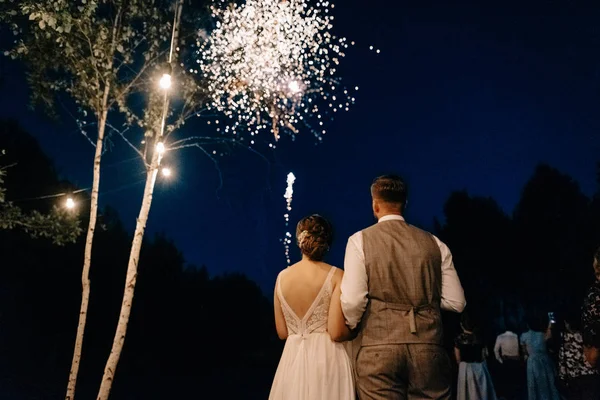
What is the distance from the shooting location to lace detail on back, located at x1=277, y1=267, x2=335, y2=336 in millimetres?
4176

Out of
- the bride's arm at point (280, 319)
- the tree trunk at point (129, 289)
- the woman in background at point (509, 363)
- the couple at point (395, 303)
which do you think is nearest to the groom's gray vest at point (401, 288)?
the couple at point (395, 303)

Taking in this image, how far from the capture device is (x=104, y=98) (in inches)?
421

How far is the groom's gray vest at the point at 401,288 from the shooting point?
10.2ft

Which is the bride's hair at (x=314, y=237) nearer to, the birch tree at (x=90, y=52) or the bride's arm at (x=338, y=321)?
the bride's arm at (x=338, y=321)

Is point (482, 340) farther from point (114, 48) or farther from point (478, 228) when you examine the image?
point (478, 228)

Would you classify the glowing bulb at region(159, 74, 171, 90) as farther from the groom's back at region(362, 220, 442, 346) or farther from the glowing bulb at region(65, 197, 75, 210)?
the groom's back at region(362, 220, 442, 346)

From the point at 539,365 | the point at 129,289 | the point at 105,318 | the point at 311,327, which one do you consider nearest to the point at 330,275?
the point at 311,327

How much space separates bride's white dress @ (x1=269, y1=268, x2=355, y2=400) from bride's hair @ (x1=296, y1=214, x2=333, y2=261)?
21 cm

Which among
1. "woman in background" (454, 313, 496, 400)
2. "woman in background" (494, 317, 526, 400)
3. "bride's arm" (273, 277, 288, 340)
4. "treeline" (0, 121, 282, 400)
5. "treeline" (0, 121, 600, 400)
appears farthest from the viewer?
"treeline" (0, 121, 600, 400)

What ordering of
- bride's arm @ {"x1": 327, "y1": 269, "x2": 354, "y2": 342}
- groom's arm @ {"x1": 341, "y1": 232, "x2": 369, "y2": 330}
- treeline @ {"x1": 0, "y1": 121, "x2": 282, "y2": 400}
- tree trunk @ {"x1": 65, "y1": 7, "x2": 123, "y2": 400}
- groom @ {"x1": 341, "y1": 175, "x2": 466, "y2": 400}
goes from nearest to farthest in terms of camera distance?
groom @ {"x1": 341, "y1": 175, "x2": 466, "y2": 400}
groom's arm @ {"x1": 341, "y1": 232, "x2": 369, "y2": 330}
bride's arm @ {"x1": 327, "y1": 269, "x2": 354, "y2": 342}
tree trunk @ {"x1": 65, "y1": 7, "x2": 123, "y2": 400}
treeline @ {"x1": 0, "y1": 121, "x2": 282, "y2": 400}

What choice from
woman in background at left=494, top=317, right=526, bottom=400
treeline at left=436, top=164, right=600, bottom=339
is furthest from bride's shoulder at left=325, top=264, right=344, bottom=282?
treeline at left=436, top=164, right=600, bottom=339

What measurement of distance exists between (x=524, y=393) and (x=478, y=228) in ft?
69.8

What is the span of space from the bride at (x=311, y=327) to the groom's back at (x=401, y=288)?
0.95 meters

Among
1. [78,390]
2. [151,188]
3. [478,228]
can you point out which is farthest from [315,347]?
[478,228]
